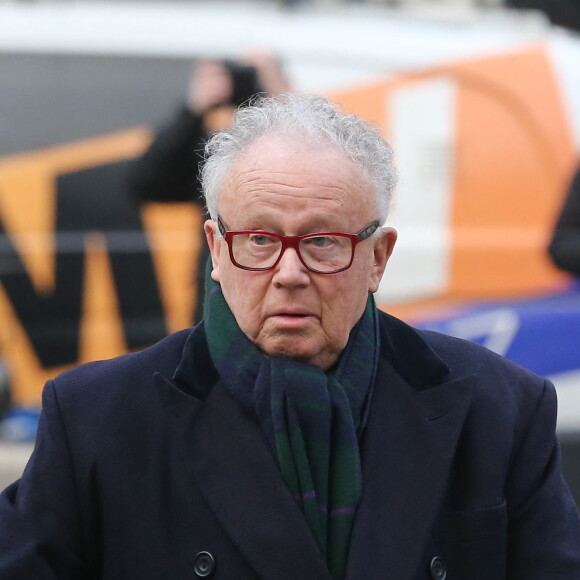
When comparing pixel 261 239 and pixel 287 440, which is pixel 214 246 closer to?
pixel 261 239

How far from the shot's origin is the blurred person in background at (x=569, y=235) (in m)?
4.06

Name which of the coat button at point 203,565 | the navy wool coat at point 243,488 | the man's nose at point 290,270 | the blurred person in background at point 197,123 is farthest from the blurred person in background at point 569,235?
the coat button at point 203,565

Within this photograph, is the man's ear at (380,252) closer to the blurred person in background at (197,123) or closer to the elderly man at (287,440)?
the elderly man at (287,440)

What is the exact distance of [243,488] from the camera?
1768 millimetres

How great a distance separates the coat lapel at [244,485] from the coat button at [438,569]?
0.17m

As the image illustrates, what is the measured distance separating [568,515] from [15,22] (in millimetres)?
3096

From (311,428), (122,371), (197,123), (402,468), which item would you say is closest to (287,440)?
(311,428)

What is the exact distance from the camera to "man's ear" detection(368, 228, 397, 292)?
1.91m

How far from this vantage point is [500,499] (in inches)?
72.4

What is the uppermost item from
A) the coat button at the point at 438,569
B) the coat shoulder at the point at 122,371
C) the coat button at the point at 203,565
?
the coat shoulder at the point at 122,371

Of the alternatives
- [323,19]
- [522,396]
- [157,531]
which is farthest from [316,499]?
[323,19]

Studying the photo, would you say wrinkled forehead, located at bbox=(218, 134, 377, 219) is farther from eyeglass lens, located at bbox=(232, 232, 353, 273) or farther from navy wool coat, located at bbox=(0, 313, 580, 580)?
navy wool coat, located at bbox=(0, 313, 580, 580)

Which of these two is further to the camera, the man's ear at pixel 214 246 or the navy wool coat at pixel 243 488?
the man's ear at pixel 214 246

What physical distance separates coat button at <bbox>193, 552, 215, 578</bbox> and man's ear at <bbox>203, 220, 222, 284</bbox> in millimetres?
439
